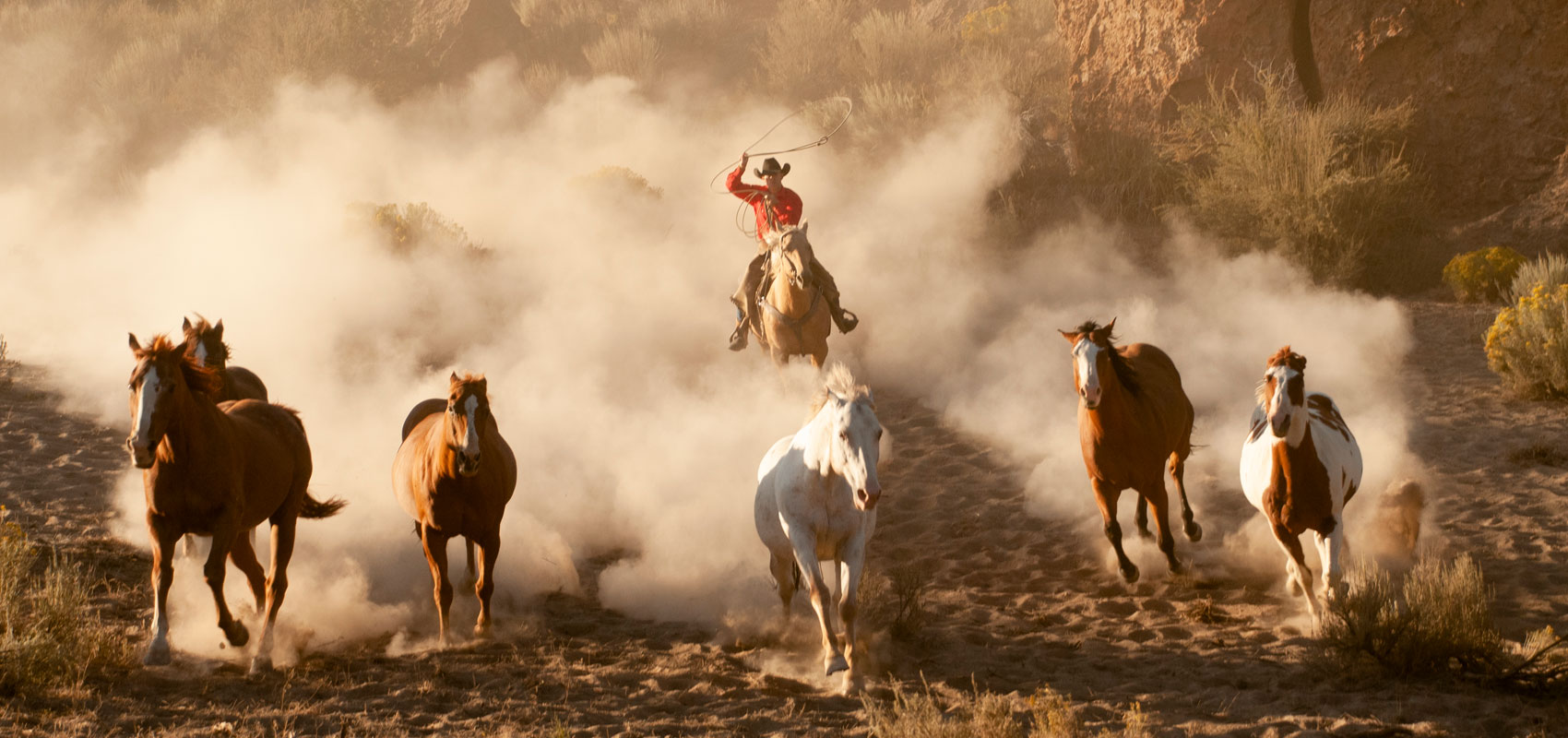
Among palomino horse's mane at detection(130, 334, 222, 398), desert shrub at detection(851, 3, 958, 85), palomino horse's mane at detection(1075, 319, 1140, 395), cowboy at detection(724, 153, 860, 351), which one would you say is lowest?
palomino horse's mane at detection(1075, 319, 1140, 395)

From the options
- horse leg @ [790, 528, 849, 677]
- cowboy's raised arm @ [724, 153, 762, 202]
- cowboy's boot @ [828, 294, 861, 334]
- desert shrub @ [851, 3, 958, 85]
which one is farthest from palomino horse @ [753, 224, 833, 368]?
desert shrub @ [851, 3, 958, 85]

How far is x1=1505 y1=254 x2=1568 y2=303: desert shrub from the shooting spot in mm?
12703

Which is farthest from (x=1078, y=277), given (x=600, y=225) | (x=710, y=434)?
(x=600, y=225)

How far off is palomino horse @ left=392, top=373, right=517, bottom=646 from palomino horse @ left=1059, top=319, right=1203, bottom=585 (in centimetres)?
357

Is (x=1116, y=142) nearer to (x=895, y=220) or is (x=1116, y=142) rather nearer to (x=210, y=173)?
(x=895, y=220)

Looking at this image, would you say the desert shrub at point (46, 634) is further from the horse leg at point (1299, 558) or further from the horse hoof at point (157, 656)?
the horse leg at point (1299, 558)

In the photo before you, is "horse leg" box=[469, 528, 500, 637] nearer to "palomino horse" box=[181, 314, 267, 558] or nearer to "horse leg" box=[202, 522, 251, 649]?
"horse leg" box=[202, 522, 251, 649]

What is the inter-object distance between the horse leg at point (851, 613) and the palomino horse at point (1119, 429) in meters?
1.87

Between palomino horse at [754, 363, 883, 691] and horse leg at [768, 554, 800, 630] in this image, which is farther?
horse leg at [768, 554, 800, 630]

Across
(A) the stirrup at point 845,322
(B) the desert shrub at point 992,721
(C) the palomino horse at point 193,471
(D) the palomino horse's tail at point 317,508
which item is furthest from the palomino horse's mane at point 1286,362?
(A) the stirrup at point 845,322

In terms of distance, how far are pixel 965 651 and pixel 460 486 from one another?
3.11m

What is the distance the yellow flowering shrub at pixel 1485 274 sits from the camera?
46.0 feet

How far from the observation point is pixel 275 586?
684 cm

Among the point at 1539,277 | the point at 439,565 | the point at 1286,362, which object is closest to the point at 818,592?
the point at 439,565
